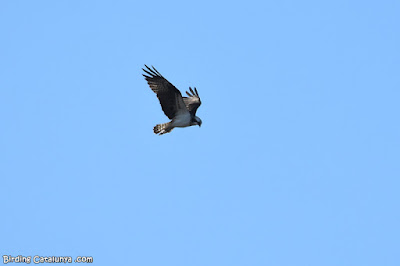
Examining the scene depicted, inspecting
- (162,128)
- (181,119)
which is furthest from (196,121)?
(162,128)

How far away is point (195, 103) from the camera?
74.5 feet

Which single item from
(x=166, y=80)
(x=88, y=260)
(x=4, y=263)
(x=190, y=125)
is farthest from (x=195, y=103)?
(x=4, y=263)

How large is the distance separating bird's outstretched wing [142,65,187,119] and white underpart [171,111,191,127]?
6.5 inches

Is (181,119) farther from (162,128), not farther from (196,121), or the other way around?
(162,128)

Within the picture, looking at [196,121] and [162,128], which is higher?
[196,121]

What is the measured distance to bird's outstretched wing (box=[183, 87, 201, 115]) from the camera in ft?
72.6

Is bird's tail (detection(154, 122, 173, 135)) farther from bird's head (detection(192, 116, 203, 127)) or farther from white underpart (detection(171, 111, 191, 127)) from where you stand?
bird's head (detection(192, 116, 203, 127))

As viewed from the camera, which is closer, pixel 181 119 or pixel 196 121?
pixel 181 119

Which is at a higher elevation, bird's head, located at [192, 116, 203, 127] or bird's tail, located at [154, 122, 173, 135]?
bird's head, located at [192, 116, 203, 127]

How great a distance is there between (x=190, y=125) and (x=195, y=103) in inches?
56.4

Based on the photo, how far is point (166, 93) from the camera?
2020cm

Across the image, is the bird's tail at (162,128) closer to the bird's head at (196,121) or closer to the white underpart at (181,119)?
the white underpart at (181,119)

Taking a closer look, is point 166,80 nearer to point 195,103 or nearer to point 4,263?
point 195,103

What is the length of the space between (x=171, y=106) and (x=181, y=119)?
2.37 feet
